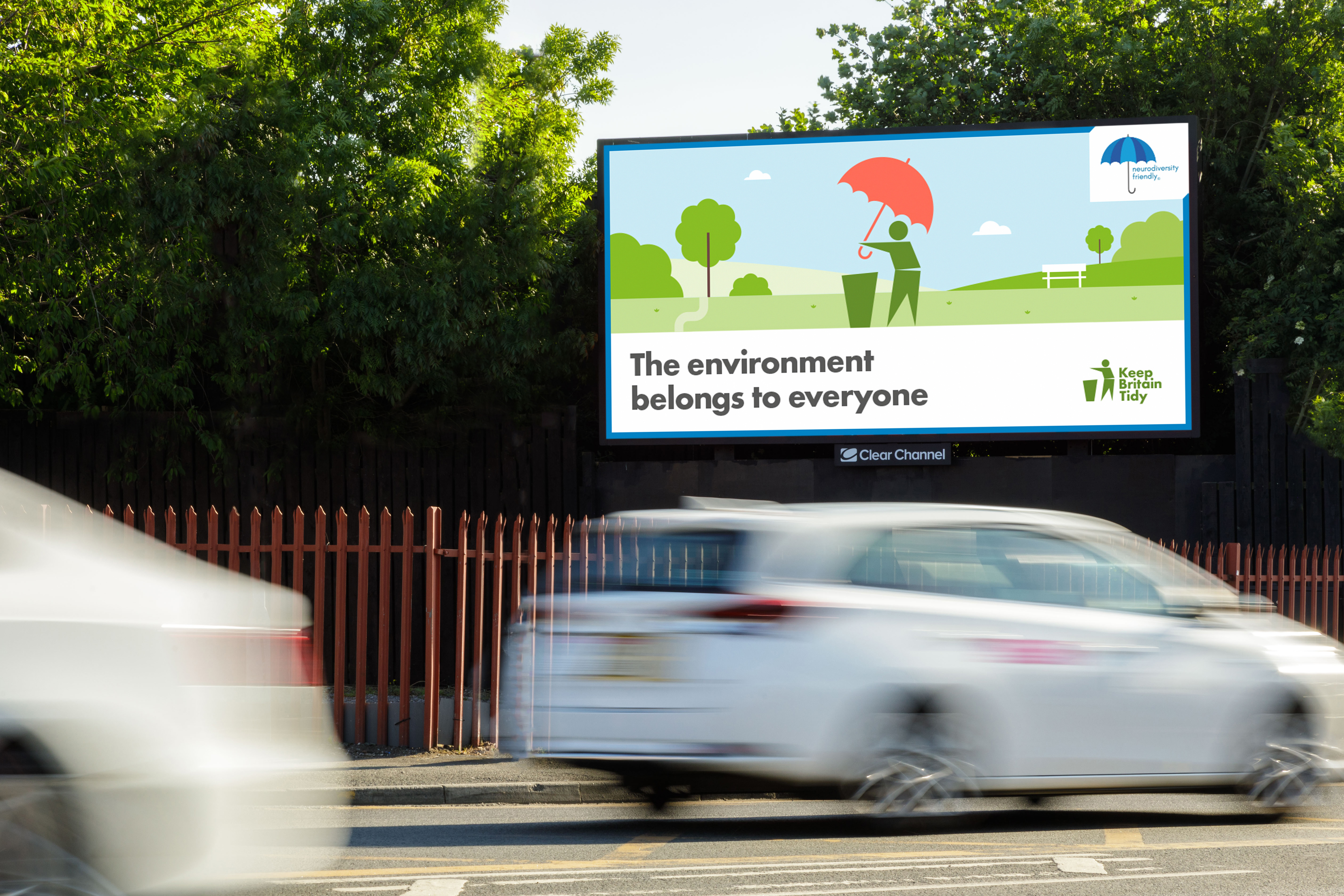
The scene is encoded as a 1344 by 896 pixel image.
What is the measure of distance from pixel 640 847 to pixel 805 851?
81 centimetres

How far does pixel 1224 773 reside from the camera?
6422 millimetres

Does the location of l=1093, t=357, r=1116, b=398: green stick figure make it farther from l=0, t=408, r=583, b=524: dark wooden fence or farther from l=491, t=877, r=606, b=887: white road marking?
l=491, t=877, r=606, b=887: white road marking

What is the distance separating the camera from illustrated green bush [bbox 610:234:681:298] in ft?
49.1

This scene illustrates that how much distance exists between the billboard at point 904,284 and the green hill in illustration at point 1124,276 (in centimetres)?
2

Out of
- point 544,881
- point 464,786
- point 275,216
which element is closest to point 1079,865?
point 544,881

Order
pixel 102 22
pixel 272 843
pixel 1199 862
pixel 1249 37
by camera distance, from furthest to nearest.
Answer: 1. pixel 1249 37
2. pixel 102 22
3. pixel 1199 862
4. pixel 272 843

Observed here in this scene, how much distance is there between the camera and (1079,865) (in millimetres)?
5762

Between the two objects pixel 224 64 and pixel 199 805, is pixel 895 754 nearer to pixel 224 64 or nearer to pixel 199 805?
pixel 199 805

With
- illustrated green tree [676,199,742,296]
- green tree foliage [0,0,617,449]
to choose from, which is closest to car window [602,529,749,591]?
green tree foliage [0,0,617,449]

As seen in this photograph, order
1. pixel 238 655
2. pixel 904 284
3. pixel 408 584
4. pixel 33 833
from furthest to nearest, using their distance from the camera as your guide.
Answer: pixel 904 284
pixel 408 584
pixel 238 655
pixel 33 833

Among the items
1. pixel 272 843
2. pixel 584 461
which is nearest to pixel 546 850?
pixel 272 843

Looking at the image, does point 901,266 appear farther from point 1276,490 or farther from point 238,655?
point 238,655

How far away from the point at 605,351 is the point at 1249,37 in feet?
30.0

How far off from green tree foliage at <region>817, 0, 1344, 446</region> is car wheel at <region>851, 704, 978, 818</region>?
10.1 metres
